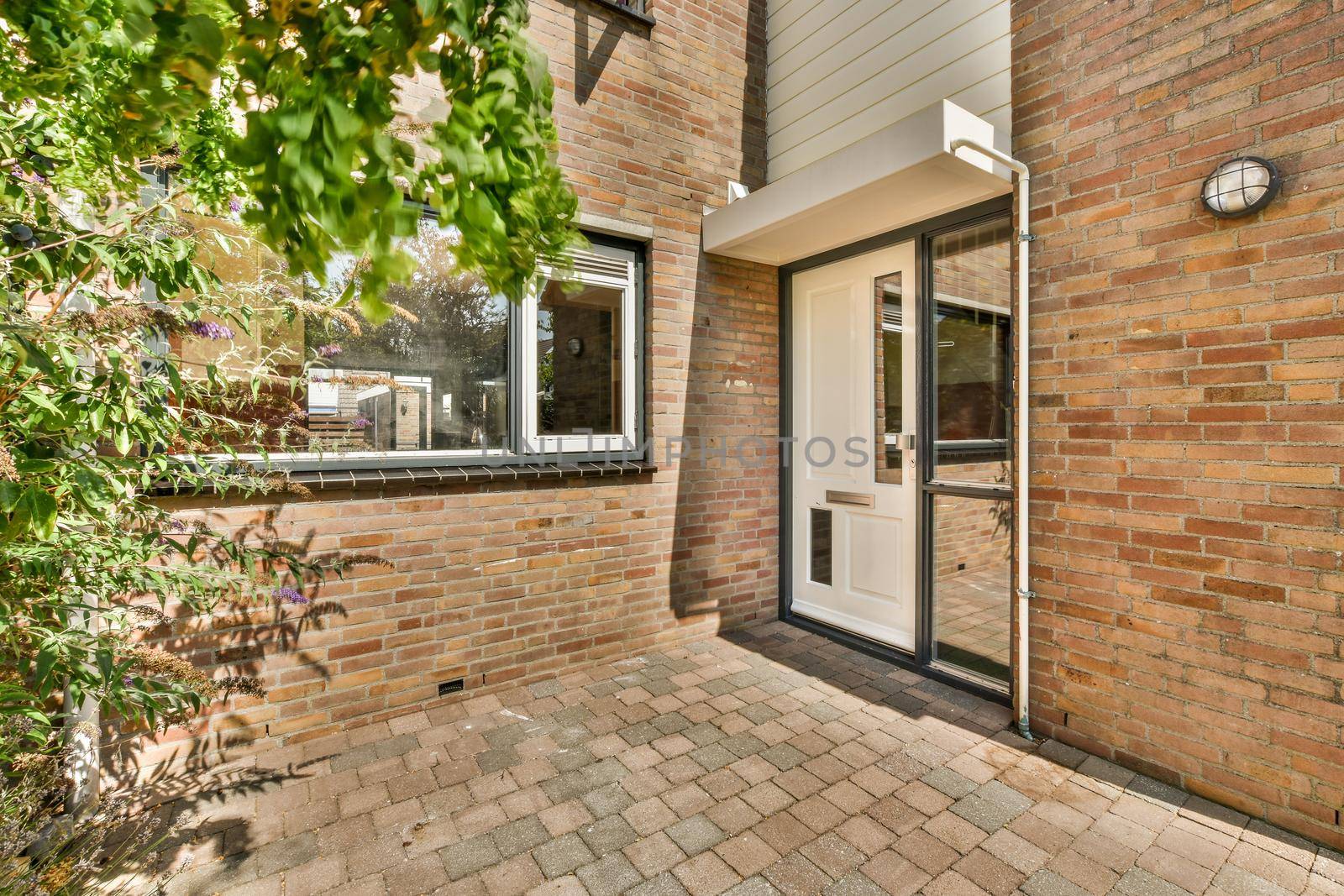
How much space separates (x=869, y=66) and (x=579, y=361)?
2453mm

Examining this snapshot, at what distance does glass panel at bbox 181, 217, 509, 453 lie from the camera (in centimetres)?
274

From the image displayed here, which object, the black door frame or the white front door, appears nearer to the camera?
the black door frame

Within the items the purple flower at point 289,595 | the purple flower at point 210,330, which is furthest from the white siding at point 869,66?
the purple flower at point 289,595

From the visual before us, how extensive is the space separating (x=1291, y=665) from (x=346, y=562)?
3.78 m

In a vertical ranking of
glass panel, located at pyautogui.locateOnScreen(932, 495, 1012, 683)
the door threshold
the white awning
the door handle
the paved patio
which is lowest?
the paved patio

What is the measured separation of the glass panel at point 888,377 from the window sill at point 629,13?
217 cm

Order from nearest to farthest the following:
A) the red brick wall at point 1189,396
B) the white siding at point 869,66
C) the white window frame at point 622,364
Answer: the red brick wall at point 1189,396, the white siding at point 869,66, the white window frame at point 622,364

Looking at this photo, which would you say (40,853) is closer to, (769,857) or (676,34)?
(769,857)

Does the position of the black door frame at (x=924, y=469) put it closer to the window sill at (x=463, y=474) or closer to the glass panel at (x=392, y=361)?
the window sill at (x=463, y=474)

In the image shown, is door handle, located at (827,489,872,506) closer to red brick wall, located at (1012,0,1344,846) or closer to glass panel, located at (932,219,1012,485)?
glass panel, located at (932,219,1012,485)

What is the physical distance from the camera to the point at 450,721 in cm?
298

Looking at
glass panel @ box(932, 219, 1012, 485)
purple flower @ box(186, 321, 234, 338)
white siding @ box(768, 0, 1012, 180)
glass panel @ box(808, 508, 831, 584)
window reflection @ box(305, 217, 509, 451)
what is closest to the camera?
purple flower @ box(186, 321, 234, 338)

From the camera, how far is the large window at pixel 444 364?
2.79 m

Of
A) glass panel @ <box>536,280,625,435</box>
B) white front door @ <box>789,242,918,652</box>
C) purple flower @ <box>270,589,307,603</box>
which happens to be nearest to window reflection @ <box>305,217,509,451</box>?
glass panel @ <box>536,280,625,435</box>
